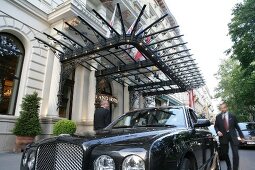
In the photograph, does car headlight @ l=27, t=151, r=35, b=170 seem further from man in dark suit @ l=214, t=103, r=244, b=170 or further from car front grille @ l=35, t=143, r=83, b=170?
man in dark suit @ l=214, t=103, r=244, b=170

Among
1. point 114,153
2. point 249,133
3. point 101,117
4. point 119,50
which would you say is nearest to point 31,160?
point 114,153

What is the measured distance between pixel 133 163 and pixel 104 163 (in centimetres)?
31

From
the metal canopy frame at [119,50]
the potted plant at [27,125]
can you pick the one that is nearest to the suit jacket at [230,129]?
the metal canopy frame at [119,50]

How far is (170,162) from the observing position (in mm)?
2803

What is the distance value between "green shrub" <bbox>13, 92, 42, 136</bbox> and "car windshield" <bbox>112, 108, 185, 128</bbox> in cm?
571

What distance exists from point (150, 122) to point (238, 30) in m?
16.2

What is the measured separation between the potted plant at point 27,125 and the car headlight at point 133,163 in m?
7.85

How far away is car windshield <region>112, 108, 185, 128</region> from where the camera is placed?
437 cm

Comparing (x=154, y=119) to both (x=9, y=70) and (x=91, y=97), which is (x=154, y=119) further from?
(x=91, y=97)

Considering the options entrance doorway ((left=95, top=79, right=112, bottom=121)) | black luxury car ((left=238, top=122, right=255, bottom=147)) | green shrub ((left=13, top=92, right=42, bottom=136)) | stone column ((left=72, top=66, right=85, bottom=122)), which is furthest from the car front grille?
black luxury car ((left=238, top=122, right=255, bottom=147))

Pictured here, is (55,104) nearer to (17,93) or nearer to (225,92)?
(17,93)

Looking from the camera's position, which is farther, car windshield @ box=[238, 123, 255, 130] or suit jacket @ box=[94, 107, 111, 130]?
car windshield @ box=[238, 123, 255, 130]

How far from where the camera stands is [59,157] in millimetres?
2828

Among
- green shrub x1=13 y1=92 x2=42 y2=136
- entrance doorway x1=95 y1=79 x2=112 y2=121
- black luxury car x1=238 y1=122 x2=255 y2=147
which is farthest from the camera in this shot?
entrance doorway x1=95 y1=79 x2=112 y2=121
